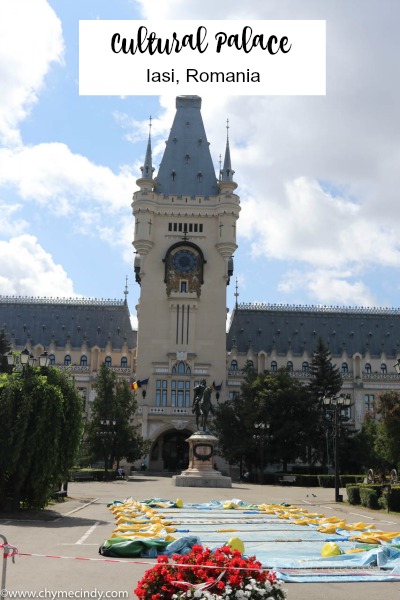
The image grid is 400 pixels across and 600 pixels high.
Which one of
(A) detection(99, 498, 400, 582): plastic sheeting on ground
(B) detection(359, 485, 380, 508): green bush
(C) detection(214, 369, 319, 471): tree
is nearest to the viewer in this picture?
(A) detection(99, 498, 400, 582): plastic sheeting on ground

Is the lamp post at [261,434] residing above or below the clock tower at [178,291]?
below

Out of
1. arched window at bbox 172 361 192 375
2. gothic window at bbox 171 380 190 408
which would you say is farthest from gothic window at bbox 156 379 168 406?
arched window at bbox 172 361 192 375

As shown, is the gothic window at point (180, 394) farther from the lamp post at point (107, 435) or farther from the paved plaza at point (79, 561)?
the paved plaza at point (79, 561)

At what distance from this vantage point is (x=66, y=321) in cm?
10500

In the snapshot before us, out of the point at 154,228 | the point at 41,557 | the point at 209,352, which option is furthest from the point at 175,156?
the point at 41,557

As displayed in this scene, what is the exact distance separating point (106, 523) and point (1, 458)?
4741 millimetres

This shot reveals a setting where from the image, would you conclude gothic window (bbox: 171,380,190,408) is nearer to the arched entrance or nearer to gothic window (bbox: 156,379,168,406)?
gothic window (bbox: 156,379,168,406)

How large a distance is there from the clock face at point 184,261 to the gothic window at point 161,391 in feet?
50.8

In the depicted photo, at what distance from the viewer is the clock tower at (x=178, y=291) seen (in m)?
86.2

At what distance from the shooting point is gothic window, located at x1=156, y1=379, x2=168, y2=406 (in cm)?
8575

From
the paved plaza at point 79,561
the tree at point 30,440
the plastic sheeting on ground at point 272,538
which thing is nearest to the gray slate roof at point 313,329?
the paved plaza at point 79,561

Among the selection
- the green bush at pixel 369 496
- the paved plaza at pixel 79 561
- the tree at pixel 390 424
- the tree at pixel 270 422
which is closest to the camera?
the paved plaza at pixel 79 561

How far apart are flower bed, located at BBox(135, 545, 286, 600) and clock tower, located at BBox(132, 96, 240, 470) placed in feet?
251

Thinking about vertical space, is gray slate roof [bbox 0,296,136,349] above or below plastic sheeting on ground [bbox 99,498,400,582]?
above
